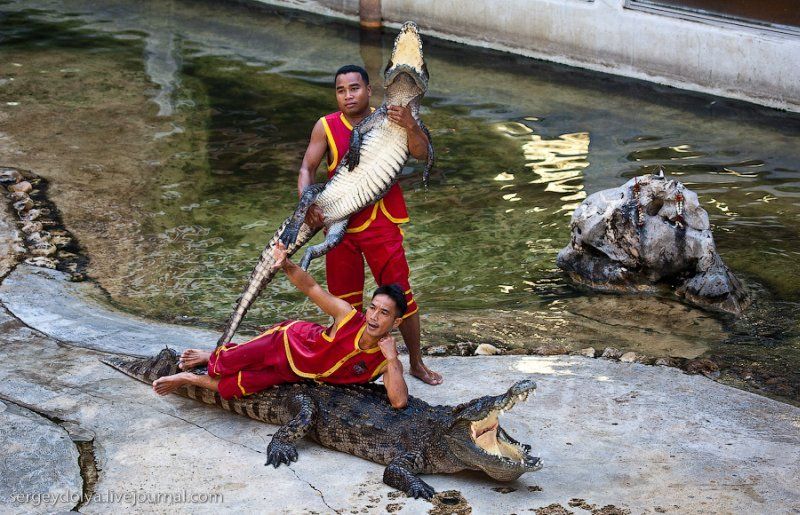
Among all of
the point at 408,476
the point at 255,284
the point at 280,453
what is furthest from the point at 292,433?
the point at 255,284

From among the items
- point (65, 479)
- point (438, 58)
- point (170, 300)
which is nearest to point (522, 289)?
point (170, 300)

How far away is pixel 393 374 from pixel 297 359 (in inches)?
18.9

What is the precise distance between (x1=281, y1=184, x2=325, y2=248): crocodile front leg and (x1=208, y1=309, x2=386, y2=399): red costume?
1.63 feet

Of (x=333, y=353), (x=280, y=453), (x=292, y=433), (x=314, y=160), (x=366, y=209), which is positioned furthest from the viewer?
(x=314, y=160)

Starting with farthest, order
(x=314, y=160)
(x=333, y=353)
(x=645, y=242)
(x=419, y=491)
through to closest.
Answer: (x=645, y=242)
(x=314, y=160)
(x=333, y=353)
(x=419, y=491)

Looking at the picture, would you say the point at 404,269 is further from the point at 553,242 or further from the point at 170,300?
the point at 553,242

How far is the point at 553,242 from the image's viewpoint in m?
7.52

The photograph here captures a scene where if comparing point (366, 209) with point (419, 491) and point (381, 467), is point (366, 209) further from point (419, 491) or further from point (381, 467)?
point (419, 491)

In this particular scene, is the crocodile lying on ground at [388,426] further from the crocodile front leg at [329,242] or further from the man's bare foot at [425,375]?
the crocodile front leg at [329,242]

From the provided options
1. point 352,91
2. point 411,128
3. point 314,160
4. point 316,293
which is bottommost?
point 316,293

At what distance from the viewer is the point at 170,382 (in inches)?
190

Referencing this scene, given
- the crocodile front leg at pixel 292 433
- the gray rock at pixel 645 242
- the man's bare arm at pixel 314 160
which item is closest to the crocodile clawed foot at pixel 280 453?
the crocodile front leg at pixel 292 433

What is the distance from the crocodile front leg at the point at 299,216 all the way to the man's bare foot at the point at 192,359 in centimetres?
65

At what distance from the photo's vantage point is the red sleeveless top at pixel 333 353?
14.8 feet
